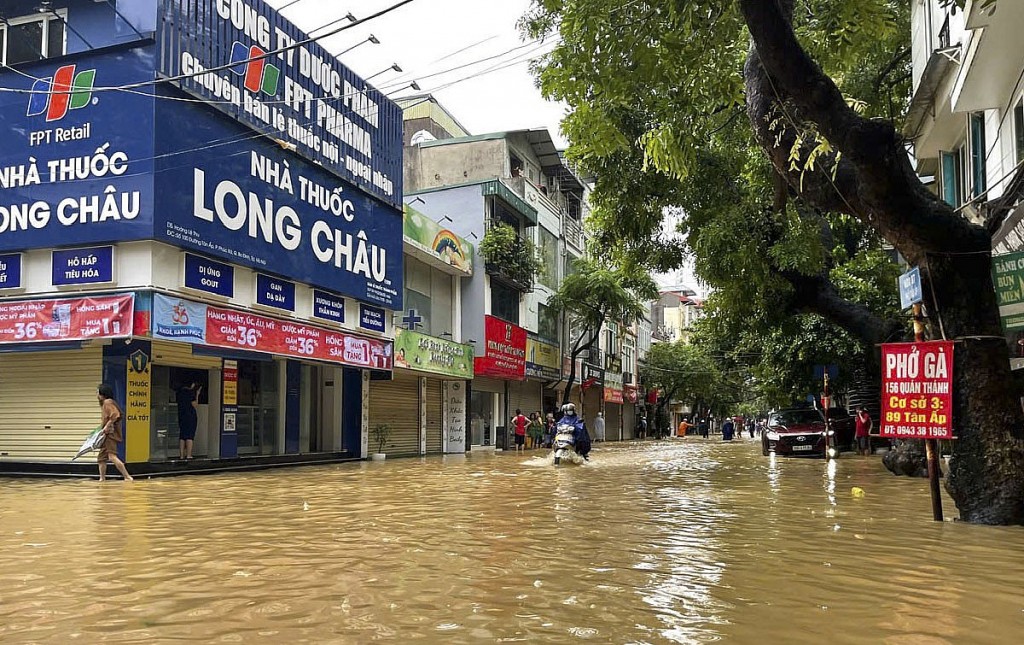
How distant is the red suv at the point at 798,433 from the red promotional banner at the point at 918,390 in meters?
16.7

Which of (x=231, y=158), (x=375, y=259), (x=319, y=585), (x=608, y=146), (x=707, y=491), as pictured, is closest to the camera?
(x=319, y=585)

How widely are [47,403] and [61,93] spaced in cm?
578

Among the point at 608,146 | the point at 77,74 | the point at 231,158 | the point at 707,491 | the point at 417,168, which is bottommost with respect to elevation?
the point at 707,491

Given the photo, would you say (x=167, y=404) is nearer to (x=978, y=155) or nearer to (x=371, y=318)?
(x=371, y=318)

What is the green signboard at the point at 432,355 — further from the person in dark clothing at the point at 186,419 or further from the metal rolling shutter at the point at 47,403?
the metal rolling shutter at the point at 47,403

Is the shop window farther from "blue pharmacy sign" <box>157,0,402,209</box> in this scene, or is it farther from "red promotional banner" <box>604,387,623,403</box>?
"red promotional banner" <box>604,387,623,403</box>

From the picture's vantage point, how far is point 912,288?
877 cm

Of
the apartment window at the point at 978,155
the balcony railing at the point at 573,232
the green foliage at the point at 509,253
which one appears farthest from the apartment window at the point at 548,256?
the apartment window at the point at 978,155

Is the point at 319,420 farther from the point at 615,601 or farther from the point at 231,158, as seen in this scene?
the point at 615,601

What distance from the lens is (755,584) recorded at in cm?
573

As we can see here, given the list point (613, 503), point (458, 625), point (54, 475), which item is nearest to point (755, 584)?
point (458, 625)

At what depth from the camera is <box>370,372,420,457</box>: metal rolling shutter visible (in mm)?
24609

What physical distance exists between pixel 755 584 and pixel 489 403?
27388mm

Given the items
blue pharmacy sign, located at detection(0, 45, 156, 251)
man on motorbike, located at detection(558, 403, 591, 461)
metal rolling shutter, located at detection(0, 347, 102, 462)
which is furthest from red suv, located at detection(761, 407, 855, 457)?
blue pharmacy sign, located at detection(0, 45, 156, 251)
